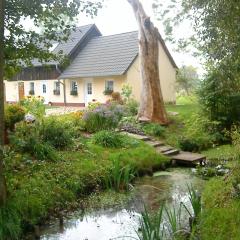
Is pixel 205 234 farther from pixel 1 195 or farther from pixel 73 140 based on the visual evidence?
pixel 73 140

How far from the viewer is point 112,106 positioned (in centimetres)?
1562

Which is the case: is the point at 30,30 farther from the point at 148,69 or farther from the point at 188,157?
the point at 148,69

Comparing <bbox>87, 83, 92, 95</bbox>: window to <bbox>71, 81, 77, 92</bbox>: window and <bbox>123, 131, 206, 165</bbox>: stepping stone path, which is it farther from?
<bbox>123, 131, 206, 165</bbox>: stepping stone path

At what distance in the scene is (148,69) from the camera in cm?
1773

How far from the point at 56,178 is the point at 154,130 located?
7.60 metres

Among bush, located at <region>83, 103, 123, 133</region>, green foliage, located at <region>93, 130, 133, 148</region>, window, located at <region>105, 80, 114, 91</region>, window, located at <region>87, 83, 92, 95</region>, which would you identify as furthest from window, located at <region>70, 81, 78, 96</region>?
green foliage, located at <region>93, 130, 133, 148</region>

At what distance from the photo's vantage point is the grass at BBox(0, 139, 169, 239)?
23.8ft

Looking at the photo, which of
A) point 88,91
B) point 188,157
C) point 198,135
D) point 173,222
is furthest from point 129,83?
point 173,222

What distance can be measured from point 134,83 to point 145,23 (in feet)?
34.9

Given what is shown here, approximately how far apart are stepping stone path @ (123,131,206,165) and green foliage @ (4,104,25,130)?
4.76 metres

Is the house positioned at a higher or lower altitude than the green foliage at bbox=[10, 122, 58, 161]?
higher

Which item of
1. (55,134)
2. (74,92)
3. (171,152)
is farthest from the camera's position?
(74,92)

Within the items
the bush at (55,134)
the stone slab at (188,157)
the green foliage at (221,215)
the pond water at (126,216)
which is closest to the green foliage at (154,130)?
the stone slab at (188,157)

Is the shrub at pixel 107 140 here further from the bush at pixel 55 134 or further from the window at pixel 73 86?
the window at pixel 73 86
